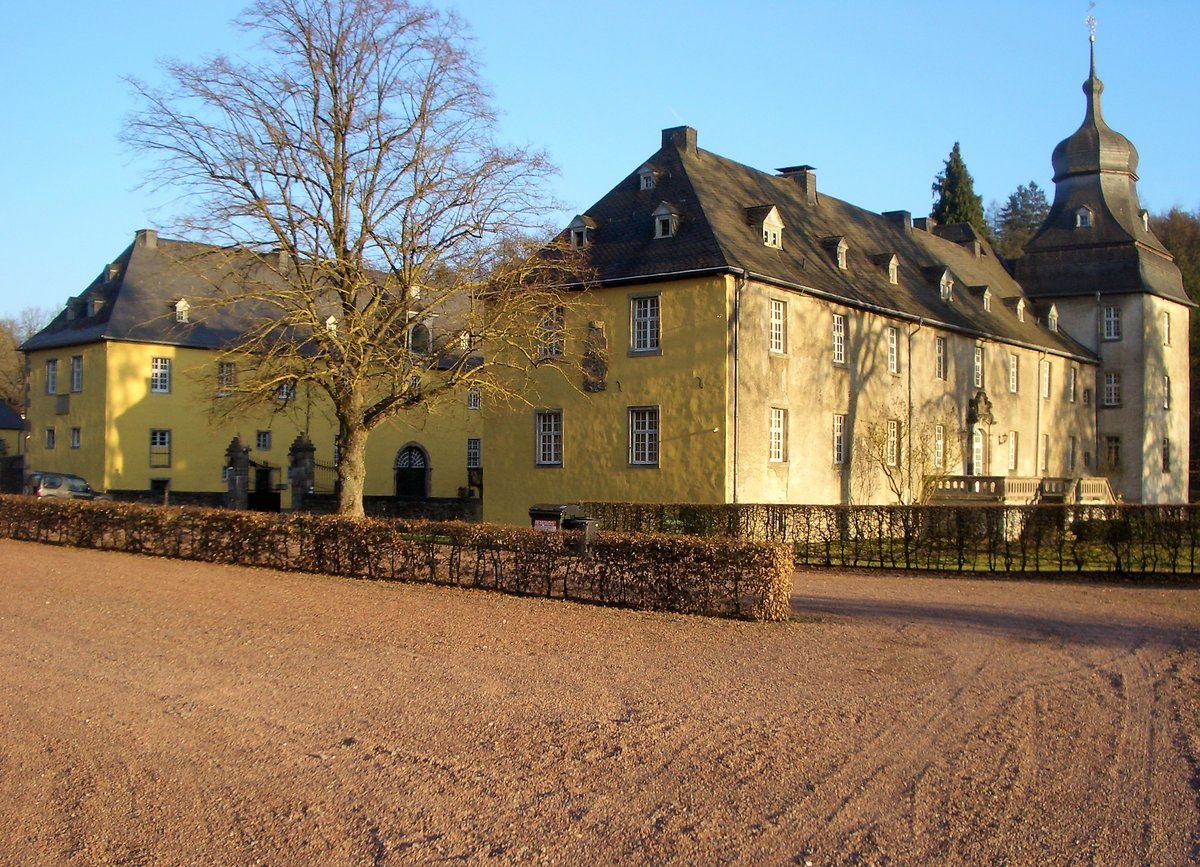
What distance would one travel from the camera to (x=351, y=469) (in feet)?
81.9

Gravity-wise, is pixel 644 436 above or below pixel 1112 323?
below

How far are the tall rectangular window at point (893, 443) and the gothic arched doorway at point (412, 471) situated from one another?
21694 mm

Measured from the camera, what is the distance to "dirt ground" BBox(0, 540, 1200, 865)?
631 centimetres

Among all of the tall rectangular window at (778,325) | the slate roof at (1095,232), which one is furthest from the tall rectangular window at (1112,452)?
the tall rectangular window at (778,325)

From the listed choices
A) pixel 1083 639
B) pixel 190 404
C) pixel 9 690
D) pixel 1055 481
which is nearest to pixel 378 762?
pixel 9 690

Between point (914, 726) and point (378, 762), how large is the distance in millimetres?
3941

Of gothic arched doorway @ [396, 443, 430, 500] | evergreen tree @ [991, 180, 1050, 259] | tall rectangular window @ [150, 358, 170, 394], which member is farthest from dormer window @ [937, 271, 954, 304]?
evergreen tree @ [991, 180, 1050, 259]

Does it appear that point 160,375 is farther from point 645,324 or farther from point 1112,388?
point 1112,388

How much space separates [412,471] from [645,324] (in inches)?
890

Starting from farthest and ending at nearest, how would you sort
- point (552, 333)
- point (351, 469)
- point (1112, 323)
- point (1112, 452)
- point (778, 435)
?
point (1112, 452) → point (1112, 323) → point (778, 435) → point (552, 333) → point (351, 469)

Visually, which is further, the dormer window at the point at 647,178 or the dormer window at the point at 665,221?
the dormer window at the point at 647,178

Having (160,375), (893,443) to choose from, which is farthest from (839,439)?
(160,375)

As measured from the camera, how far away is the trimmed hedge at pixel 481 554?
1456 centimetres

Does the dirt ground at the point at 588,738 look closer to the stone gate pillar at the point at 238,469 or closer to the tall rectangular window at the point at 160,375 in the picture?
the stone gate pillar at the point at 238,469
